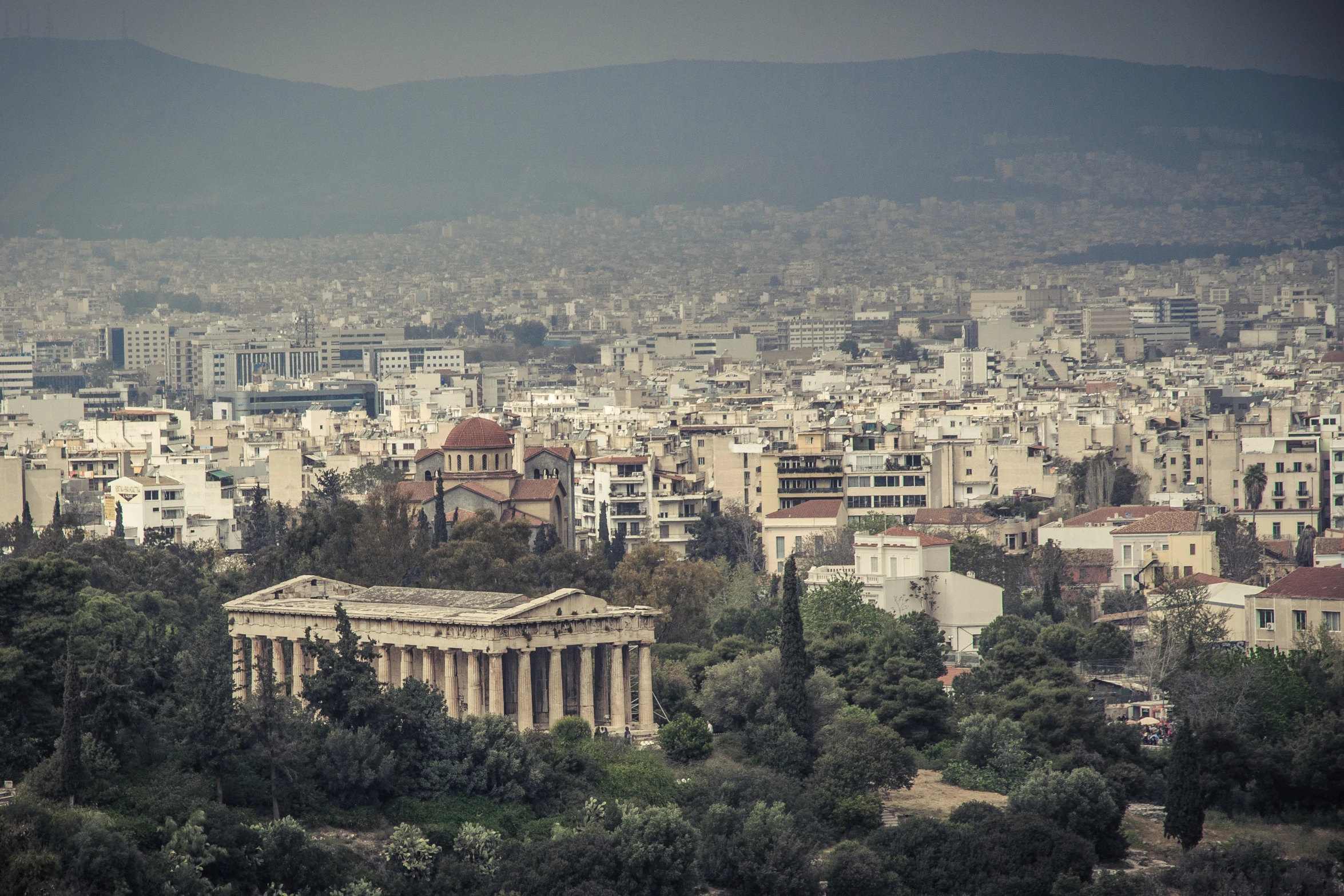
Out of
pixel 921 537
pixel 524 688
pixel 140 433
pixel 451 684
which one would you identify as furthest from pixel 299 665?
pixel 140 433

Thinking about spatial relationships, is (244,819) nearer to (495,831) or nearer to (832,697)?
(495,831)

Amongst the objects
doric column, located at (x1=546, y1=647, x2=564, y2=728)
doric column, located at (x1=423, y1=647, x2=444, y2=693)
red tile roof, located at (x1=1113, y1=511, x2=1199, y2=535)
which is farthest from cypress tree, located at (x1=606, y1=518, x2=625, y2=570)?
doric column, located at (x1=546, y1=647, x2=564, y2=728)

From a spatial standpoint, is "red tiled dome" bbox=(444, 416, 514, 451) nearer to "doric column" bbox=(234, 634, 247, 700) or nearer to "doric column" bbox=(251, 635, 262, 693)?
"doric column" bbox=(234, 634, 247, 700)

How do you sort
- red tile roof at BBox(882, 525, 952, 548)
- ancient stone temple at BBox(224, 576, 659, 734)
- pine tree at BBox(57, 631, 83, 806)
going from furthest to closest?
red tile roof at BBox(882, 525, 952, 548), ancient stone temple at BBox(224, 576, 659, 734), pine tree at BBox(57, 631, 83, 806)

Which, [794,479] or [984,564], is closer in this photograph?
[984,564]

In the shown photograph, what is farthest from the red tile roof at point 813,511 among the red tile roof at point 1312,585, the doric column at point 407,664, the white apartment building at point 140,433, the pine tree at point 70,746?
the pine tree at point 70,746

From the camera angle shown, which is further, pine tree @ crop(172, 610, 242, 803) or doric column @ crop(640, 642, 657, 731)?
doric column @ crop(640, 642, 657, 731)

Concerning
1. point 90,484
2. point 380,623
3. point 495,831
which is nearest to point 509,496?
point 90,484
